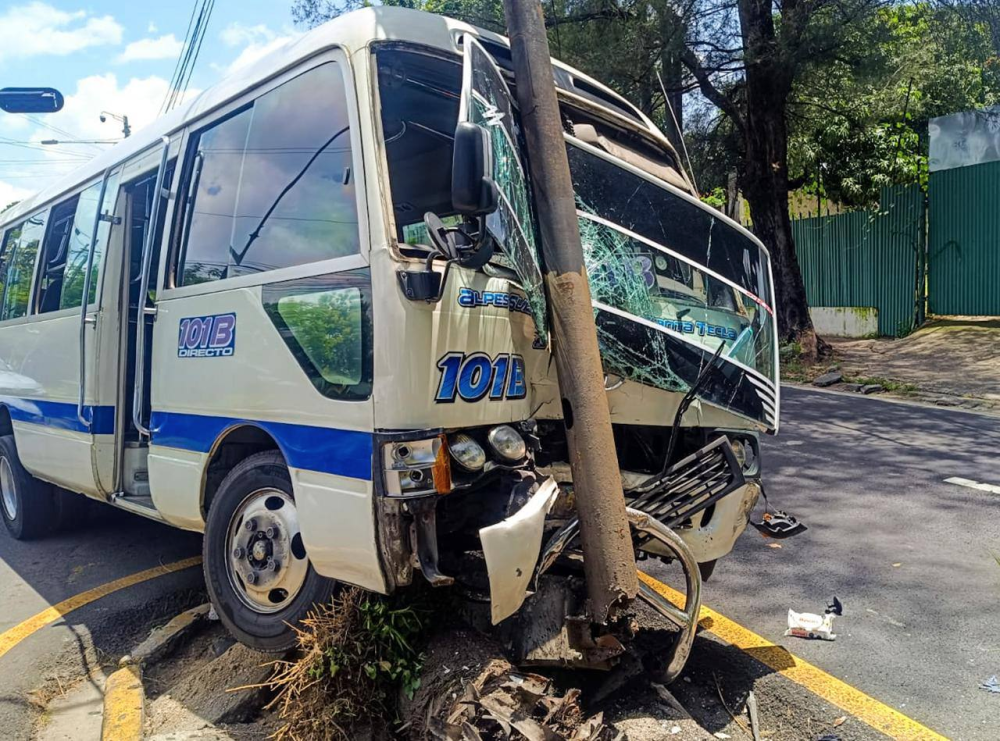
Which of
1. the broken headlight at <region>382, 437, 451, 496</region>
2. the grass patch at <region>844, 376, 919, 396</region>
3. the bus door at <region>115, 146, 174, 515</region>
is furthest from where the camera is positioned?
the grass patch at <region>844, 376, 919, 396</region>

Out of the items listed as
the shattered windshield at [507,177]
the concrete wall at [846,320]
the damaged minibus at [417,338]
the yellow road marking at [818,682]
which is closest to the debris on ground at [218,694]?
the damaged minibus at [417,338]

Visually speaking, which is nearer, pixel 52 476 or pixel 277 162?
pixel 277 162

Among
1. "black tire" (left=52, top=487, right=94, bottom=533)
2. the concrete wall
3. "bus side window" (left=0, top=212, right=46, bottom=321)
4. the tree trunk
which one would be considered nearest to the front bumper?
"black tire" (left=52, top=487, right=94, bottom=533)

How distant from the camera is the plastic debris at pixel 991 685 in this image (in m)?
3.39

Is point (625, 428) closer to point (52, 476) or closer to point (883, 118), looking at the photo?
point (52, 476)

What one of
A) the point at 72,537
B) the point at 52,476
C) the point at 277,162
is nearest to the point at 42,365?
the point at 52,476

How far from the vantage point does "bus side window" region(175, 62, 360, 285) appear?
3.32m

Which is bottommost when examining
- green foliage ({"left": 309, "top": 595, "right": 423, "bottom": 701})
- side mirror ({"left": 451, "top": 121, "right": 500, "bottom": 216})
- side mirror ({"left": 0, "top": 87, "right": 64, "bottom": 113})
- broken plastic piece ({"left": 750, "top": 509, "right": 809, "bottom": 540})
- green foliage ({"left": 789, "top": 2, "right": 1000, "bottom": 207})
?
green foliage ({"left": 309, "top": 595, "right": 423, "bottom": 701})

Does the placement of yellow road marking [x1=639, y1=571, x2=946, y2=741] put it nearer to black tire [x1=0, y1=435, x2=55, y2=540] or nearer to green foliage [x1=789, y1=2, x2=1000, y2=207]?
black tire [x1=0, y1=435, x2=55, y2=540]

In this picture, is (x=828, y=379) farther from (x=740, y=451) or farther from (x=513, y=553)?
(x=513, y=553)

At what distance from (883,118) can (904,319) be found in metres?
5.69

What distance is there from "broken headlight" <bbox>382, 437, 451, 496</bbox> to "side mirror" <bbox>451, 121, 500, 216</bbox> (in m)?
0.88

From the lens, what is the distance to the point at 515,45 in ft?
10.9

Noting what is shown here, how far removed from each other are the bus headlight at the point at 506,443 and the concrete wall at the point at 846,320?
14846 mm
